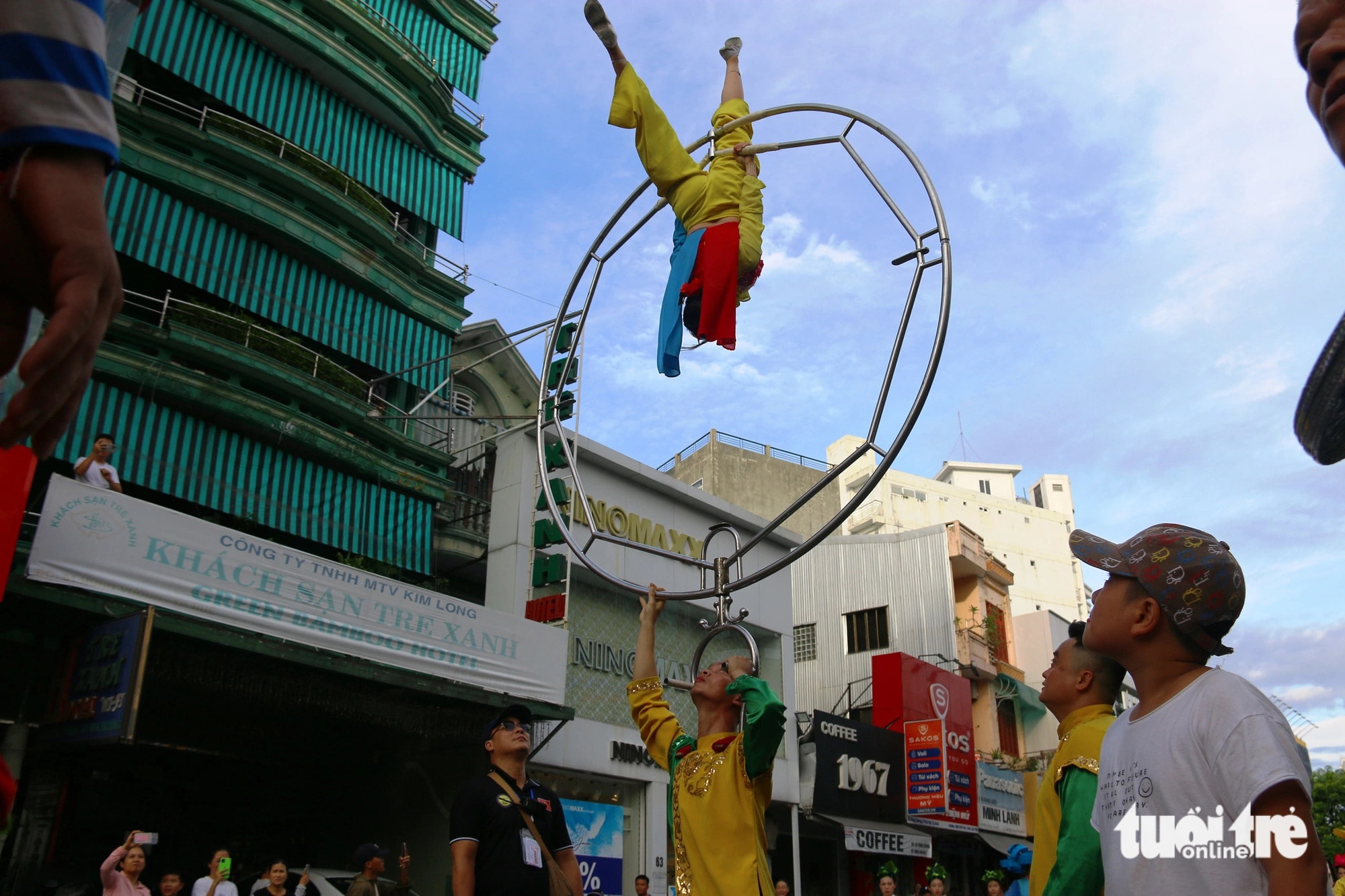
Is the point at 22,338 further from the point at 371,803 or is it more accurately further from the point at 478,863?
the point at 371,803

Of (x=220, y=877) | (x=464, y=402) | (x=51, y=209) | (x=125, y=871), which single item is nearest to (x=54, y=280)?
(x=51, y=209)

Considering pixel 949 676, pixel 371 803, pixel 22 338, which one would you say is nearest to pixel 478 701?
pixel 371 803

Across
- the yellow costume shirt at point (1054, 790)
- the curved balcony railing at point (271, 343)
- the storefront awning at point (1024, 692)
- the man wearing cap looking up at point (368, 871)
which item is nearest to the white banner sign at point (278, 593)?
the curved balcony railing at point (271, 343)

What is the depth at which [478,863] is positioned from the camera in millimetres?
4418

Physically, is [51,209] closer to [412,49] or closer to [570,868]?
[570,868]

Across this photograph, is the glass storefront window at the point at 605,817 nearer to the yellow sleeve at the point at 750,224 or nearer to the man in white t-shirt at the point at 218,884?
the man in white t-shirt at the point at 218,884

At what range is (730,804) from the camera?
13.6ft

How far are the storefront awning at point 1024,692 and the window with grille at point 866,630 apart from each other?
3541 mm

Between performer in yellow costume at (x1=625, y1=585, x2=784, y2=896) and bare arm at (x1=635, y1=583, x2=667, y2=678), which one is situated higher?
bare arm at (x1=635, y1=583, x2=667, y2=678)

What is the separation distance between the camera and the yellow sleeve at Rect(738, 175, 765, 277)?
5.83m

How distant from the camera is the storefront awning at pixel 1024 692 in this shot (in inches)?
1146

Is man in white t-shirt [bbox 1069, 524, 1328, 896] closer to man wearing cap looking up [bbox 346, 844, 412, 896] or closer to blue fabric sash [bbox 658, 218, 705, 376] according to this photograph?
blue fabric sash [bbox 658, 218, 705, 376]

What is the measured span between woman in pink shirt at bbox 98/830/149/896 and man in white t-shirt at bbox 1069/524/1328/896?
7074 millimetres

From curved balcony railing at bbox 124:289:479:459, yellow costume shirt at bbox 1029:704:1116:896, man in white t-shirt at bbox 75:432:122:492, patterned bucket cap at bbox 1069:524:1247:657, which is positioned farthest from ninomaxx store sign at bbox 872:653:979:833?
patterned bucket cap at bbox 1069:524:1247:657
